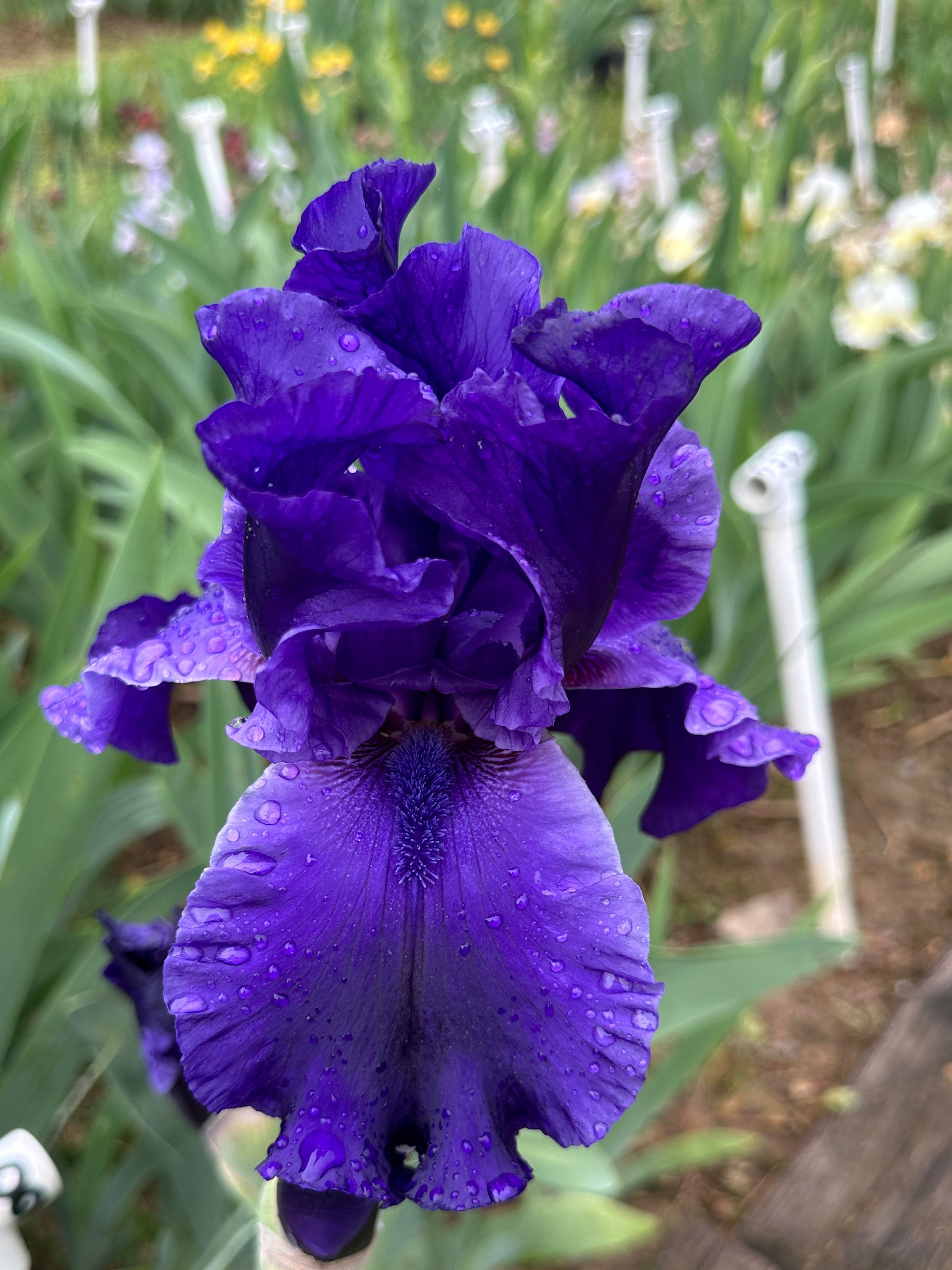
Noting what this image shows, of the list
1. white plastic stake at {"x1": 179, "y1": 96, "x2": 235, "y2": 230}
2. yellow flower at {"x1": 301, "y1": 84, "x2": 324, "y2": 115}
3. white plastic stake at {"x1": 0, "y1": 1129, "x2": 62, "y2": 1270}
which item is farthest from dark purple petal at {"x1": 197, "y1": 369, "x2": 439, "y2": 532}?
yellow flower at {"x1": 301, "y1": 84, "x2": 324, "y2": 115}

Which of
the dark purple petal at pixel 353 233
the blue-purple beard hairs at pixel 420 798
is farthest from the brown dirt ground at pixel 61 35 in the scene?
the blue-purple beard hairs at pixel 420 798

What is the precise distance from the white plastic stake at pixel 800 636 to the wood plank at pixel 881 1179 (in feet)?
0.62

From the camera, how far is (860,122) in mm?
2531

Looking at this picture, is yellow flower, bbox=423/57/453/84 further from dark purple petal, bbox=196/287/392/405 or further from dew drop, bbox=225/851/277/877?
dew drop, bbox=225/851/277/877

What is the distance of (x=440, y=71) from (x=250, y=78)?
63 cm

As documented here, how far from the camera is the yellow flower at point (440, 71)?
10.4 ft

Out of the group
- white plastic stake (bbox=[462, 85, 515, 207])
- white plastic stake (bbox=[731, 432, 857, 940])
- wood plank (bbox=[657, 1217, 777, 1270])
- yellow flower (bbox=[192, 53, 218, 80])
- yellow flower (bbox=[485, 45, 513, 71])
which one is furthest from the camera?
yellow flower (bbox=[192, 53, 218, 80])

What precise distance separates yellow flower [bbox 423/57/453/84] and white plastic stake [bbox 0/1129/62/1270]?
3.28 meters

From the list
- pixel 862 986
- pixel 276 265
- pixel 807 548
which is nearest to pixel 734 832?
pixel 862 986

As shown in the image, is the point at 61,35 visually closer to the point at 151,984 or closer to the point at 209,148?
the point at 209,148

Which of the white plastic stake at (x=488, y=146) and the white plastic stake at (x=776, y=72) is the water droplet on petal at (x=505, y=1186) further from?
the white plastic stake at (x=776, y=72)

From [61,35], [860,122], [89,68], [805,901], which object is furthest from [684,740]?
[61,35]

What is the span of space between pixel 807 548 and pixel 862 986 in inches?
25.5

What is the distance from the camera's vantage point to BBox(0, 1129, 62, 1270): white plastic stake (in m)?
0.50
